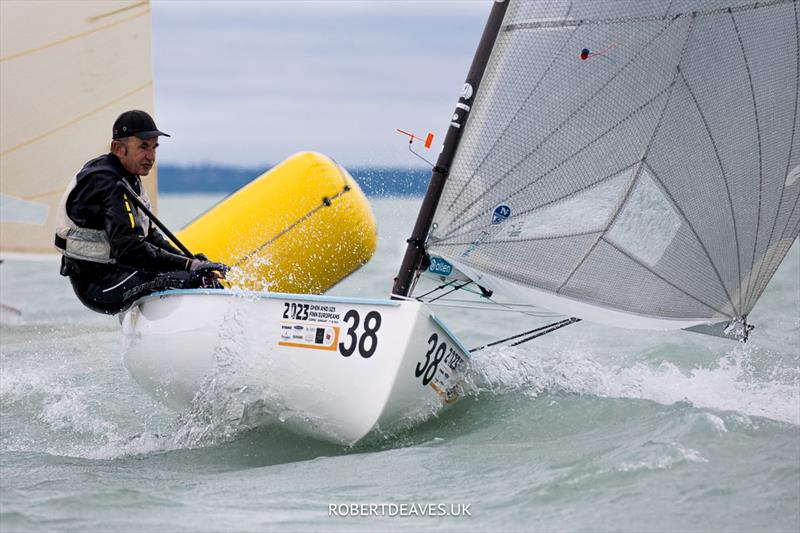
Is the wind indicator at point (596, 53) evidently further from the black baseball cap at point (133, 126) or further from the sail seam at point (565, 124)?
the black baseball cap at point (133, 126)

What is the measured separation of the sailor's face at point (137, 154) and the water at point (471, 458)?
0.99 meters

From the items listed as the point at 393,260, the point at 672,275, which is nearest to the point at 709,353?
the point at 672,275

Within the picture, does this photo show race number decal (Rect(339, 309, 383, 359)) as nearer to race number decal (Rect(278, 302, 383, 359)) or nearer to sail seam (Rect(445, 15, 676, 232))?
race number decal (Rect(278, 302, 383, 359))

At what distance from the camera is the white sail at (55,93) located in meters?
6.59

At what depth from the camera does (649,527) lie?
2.98 m

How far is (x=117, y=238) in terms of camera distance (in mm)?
3988

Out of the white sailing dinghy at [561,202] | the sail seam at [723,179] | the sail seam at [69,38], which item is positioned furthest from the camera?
the sail seam at [69,38]

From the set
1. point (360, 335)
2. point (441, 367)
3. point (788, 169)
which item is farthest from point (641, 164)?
point (360, 335)

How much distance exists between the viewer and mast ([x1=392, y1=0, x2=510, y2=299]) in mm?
4031

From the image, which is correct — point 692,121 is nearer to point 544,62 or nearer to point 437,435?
point 544,62

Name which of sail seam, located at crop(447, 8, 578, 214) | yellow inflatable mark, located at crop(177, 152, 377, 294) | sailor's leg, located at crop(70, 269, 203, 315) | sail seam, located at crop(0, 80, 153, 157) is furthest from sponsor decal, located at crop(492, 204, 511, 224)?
sail seam, located at crop(0, 80, 153, 157)

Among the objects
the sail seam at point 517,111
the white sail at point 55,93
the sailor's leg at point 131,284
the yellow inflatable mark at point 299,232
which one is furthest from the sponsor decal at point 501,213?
the white sail at point 55,93

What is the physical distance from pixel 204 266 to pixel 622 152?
5.54 ft

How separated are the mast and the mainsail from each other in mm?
24
